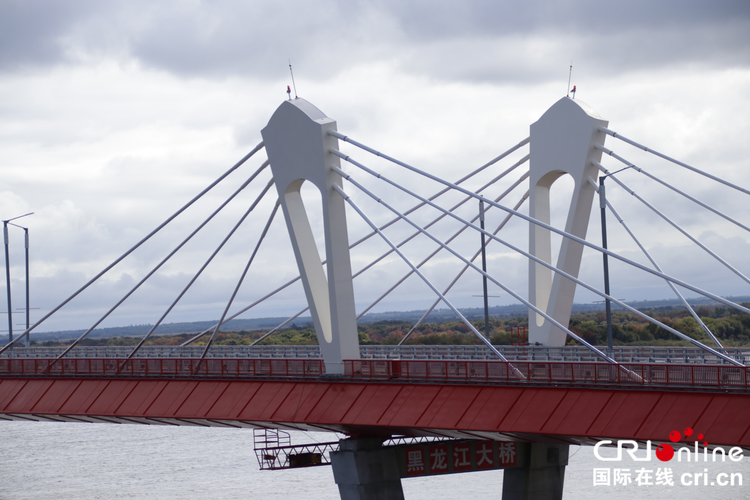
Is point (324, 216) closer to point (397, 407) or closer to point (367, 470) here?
point (397, 407)

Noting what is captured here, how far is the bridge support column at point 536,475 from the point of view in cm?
3066

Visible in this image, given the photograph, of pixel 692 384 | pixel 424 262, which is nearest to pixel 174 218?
pixel 424 262

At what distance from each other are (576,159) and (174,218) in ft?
52.0

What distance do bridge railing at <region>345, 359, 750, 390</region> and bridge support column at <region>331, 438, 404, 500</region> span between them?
298 cm

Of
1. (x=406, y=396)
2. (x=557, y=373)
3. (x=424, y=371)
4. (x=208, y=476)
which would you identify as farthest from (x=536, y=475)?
(x=208, y=476)

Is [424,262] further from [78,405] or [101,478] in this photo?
[101,478]

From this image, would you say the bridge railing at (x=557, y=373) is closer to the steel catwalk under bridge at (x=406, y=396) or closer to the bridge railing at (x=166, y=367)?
the steel catwalk under bridge at (x=406, y=396)

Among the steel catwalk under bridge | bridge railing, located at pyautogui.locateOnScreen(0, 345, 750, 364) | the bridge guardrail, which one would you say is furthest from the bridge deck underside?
bridge railing, located at pyautogui.locateOnScreen(0, 345, 750, 364)

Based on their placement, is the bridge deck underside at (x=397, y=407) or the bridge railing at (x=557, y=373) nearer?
the bridge deck underside at (x=397, y=407)

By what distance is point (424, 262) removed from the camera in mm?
34812

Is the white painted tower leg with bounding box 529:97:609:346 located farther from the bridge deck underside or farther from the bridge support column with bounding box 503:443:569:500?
the bridge deck underside

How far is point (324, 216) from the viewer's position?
27.9 meters

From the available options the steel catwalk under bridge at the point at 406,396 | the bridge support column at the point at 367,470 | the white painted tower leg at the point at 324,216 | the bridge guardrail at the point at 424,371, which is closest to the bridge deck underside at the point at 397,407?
the steel catwalk under bridge at the point at 406,396

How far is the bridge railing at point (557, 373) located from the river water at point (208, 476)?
23.5 meters
